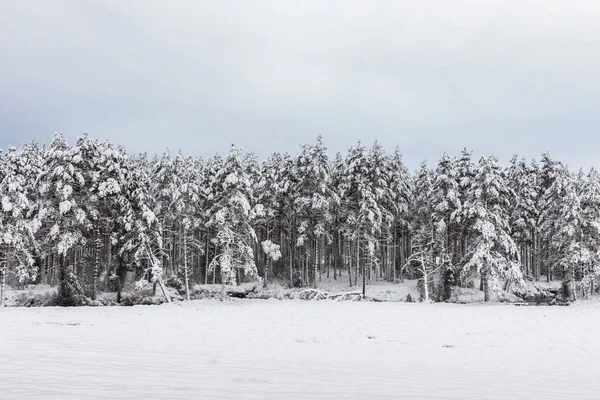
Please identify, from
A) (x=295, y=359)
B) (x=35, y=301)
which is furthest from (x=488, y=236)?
(x=35, y=301)

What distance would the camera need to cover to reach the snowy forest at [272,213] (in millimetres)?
28156

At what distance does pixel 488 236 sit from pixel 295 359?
26.3 metres

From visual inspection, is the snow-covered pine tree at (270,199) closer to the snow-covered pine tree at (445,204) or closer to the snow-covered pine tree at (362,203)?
the snow-covered pine tree at (362,203)

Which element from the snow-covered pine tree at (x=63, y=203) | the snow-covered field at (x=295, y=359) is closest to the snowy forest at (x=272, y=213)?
the snow-covered pine tree at (x=63, y=203)

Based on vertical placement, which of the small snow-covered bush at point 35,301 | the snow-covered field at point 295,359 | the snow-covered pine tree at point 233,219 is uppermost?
the snow-covered pine tree at point 233,219

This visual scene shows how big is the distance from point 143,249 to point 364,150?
2318 centimetres

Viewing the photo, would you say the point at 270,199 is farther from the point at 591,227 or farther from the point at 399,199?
the point at 591,227

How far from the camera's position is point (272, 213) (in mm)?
40500

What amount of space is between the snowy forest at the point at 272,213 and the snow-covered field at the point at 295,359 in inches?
555

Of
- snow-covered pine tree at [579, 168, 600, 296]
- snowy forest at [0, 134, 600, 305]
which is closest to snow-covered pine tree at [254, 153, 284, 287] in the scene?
snowy forest at [0, 134, 600, 305]

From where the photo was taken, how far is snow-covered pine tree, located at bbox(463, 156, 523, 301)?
3112cm

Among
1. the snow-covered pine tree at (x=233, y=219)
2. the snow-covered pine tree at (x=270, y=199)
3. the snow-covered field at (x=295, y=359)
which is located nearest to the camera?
the snow-covered field at (x=295, y=359)

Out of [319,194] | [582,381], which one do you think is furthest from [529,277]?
[582,381]

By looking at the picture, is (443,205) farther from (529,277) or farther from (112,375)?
(112,375)
